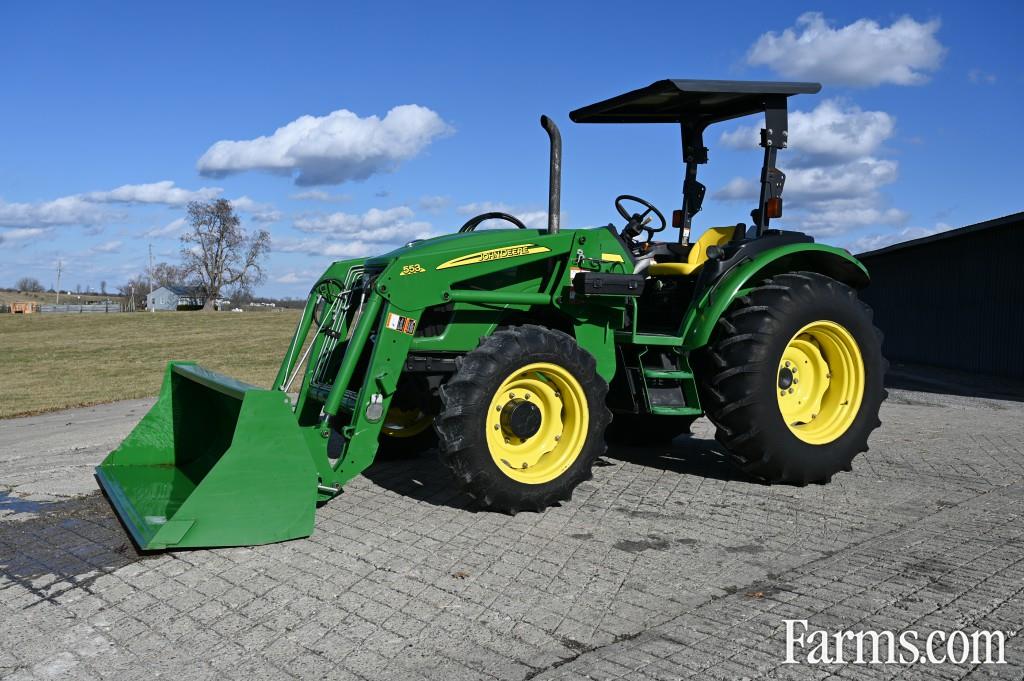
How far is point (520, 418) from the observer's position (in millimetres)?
5504

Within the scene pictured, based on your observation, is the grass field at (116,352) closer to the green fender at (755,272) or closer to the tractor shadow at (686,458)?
the tractor shadow at (686,458)

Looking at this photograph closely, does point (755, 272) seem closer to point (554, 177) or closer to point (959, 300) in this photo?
point (554, 177)

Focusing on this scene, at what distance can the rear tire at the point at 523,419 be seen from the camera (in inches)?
204

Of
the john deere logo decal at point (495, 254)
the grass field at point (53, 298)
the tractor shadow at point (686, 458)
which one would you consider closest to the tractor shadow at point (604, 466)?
the tractor shadow at point (686, 458)

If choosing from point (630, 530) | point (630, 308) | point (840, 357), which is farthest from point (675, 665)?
point (840, 357)

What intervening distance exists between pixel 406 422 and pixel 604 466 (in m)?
1.61

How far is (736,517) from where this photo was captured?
5516 mm

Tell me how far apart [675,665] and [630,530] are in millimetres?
1903

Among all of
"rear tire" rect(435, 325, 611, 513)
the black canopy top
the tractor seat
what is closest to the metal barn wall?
the black canopy top

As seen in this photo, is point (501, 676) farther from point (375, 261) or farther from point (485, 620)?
point (375, 261)

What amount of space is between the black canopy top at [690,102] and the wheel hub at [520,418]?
2612 mm

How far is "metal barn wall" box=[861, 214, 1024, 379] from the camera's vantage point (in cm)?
1762

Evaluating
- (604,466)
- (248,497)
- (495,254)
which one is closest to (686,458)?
(604,466)

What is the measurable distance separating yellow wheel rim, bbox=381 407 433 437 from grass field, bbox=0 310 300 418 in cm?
879
